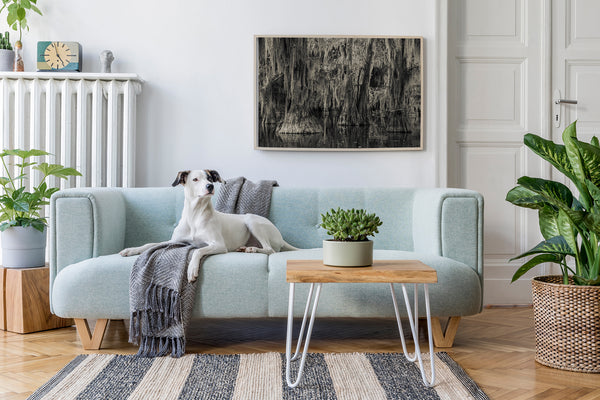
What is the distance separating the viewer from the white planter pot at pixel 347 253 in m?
2.04

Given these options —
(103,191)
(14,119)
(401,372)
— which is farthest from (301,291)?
(14,119)

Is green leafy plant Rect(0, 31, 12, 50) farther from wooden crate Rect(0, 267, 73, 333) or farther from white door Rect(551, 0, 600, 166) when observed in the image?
white door Rect(551, 0, 600, 166)

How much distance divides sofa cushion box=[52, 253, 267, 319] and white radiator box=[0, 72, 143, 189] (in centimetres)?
120

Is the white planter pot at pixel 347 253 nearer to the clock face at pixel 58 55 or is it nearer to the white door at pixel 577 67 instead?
the white door at pixel 577 67

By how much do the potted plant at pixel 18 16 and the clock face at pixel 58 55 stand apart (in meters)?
0.21

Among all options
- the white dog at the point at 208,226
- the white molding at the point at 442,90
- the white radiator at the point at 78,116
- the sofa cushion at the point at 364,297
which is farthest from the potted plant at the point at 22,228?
the white molding at the point at 442,90

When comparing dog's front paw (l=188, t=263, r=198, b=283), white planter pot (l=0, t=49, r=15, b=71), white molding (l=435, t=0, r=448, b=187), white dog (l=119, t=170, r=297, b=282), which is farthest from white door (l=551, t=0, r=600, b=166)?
white planter pot (l=0, t=49, r=15, b=71)

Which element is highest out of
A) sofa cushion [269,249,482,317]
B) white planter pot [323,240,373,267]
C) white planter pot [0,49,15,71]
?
A: white planter pot [0,49,15,71]

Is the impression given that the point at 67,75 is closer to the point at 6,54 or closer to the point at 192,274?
the point at 6,54

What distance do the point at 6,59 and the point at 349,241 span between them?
2874mm

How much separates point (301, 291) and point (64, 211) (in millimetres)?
1174

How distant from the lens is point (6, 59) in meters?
3.74

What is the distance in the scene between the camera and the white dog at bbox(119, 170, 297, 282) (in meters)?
Answer: 2.80

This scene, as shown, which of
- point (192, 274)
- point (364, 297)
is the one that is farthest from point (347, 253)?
point (192, 274)
